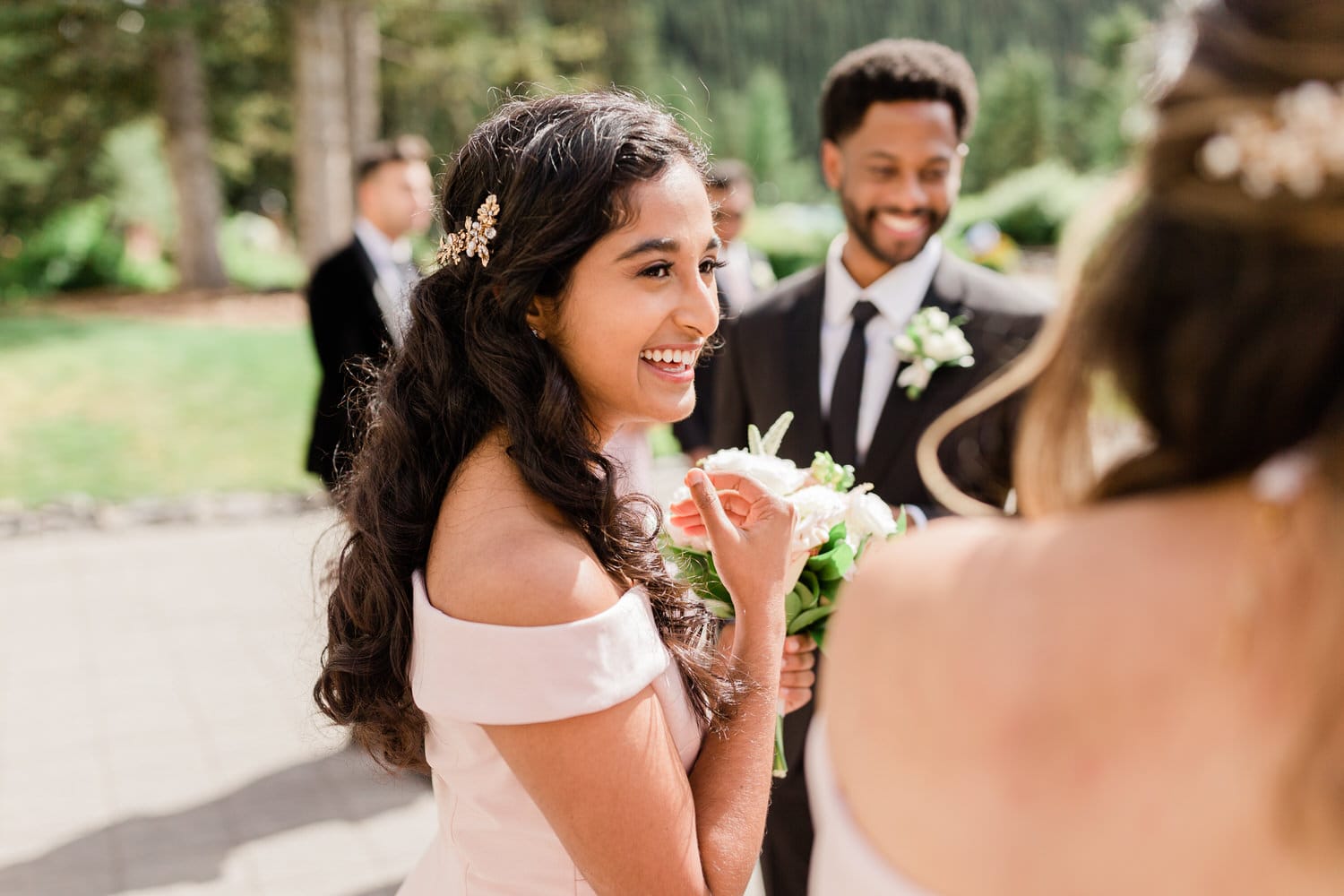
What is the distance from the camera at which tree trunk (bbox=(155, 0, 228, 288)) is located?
1588 cm

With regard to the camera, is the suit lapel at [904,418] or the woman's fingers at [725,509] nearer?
the woman's fingers at [725,509]

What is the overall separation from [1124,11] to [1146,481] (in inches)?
1916

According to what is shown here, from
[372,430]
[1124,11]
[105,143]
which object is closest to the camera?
[372,430]

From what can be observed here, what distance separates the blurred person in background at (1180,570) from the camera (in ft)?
2.95

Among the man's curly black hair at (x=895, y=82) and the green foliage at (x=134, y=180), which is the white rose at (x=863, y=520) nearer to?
the man's curly black hair at (x=895, y=82)

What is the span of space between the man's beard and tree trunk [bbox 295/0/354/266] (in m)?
11.0

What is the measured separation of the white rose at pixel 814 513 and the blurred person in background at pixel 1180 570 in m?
0.99

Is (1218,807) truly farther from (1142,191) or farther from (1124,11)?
(1124,11)

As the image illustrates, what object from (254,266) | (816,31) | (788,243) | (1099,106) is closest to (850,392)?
(788,243)

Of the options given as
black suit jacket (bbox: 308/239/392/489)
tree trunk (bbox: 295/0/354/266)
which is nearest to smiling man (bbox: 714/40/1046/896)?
black suit jacket (bbox: 308/239/392/489)

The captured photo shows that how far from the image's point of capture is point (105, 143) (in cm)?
2377

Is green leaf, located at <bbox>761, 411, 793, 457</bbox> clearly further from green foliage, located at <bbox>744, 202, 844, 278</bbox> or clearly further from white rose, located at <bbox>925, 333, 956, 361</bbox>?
green foliage, located at <bbox>744, 202, 844, 278</bbox>

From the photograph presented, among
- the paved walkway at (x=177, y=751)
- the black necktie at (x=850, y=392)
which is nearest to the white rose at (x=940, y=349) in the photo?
the black necktie at (x=850, y=392)

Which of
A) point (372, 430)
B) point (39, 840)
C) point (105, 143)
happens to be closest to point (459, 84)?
point (105, 143)
